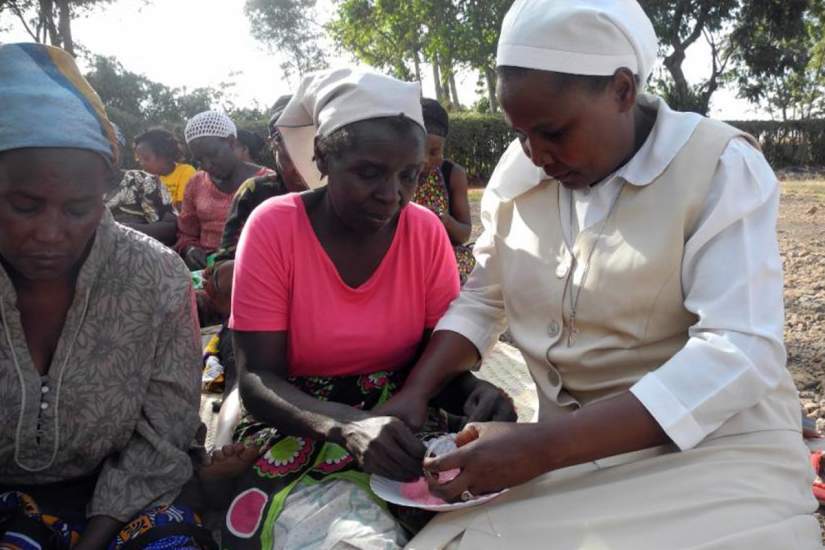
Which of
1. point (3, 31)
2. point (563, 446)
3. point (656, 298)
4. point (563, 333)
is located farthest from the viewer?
point (3, 31)

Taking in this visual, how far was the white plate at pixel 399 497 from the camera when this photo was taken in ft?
5.11

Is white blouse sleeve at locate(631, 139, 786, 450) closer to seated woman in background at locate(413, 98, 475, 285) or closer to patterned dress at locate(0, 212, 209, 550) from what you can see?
patterned dress at locate(0, 212, 209, 550)

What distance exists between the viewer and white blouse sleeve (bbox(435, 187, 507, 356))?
2.06 metres

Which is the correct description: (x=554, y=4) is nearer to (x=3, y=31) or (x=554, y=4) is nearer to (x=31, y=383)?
(x=31, y=383)

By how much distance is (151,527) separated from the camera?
1.74 meters

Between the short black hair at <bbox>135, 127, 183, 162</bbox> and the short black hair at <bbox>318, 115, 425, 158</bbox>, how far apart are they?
5170 mm

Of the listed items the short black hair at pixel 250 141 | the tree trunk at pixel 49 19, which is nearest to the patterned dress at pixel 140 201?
the short black hair at pixel 250 141

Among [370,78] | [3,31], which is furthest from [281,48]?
[370,78]

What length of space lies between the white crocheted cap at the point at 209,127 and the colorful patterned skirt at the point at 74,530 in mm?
3728

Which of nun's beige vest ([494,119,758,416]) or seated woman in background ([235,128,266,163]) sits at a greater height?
nun's beige vest ([494,119,758,416])

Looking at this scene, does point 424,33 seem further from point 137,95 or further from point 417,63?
point 137,95

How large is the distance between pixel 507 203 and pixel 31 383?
128cm

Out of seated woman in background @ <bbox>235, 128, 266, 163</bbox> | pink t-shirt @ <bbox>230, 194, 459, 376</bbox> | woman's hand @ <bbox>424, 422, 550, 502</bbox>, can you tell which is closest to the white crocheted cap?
seated woman in background @ <bbox>235, 128, 266, 163</bbox>

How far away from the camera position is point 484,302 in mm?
2102
